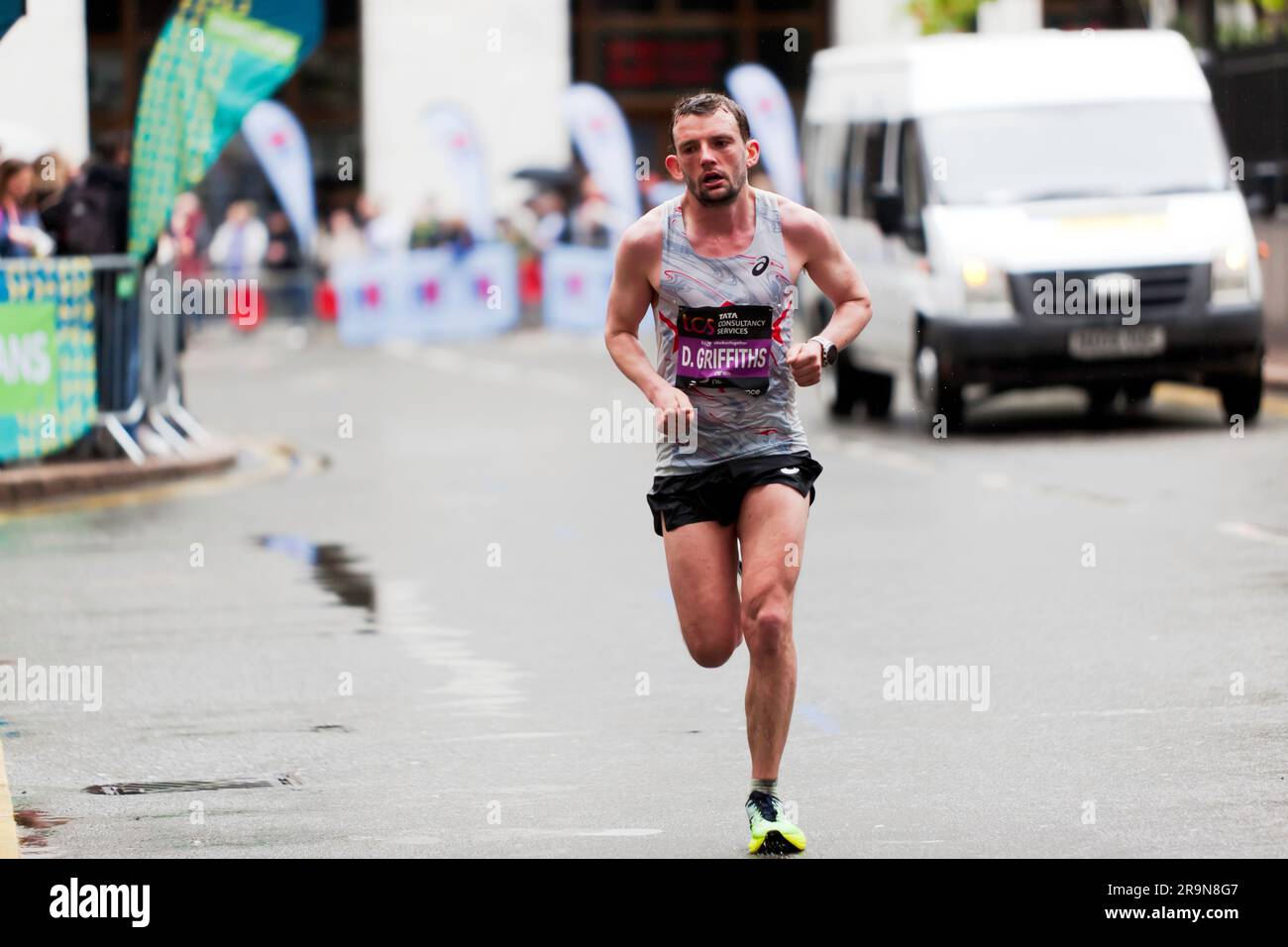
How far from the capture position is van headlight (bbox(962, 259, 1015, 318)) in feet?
60.1

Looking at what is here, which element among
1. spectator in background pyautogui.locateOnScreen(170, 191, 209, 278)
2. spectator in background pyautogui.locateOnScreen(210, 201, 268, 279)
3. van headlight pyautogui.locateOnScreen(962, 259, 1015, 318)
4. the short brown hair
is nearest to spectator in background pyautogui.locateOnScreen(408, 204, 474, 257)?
spectator in background pyautogui.locateOnScreen(210, 201, 268, 279)

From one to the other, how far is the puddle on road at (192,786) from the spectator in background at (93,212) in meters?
10.0

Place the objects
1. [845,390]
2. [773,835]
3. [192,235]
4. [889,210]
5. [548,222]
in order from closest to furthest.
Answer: [773,835]
[889,210]
[845,390]
[192,235]
[548,222]

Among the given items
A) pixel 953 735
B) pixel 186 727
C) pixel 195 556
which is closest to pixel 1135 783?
pixel 953 735

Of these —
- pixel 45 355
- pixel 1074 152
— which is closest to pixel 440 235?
pixel 1074 152

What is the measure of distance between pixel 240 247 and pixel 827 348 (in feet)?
107

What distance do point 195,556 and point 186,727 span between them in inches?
179

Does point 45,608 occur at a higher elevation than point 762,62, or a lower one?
lower

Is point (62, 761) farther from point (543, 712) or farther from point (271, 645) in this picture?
point (271, 645)

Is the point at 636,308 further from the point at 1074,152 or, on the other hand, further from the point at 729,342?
the point at 1074,152

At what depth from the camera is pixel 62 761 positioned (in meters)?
8.30

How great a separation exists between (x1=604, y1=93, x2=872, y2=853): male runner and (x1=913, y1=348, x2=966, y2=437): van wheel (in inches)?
457

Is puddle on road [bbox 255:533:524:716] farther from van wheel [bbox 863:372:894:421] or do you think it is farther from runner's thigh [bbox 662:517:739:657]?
van wheel [bbox 863:372:894:421]

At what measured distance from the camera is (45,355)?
16.5 metres
